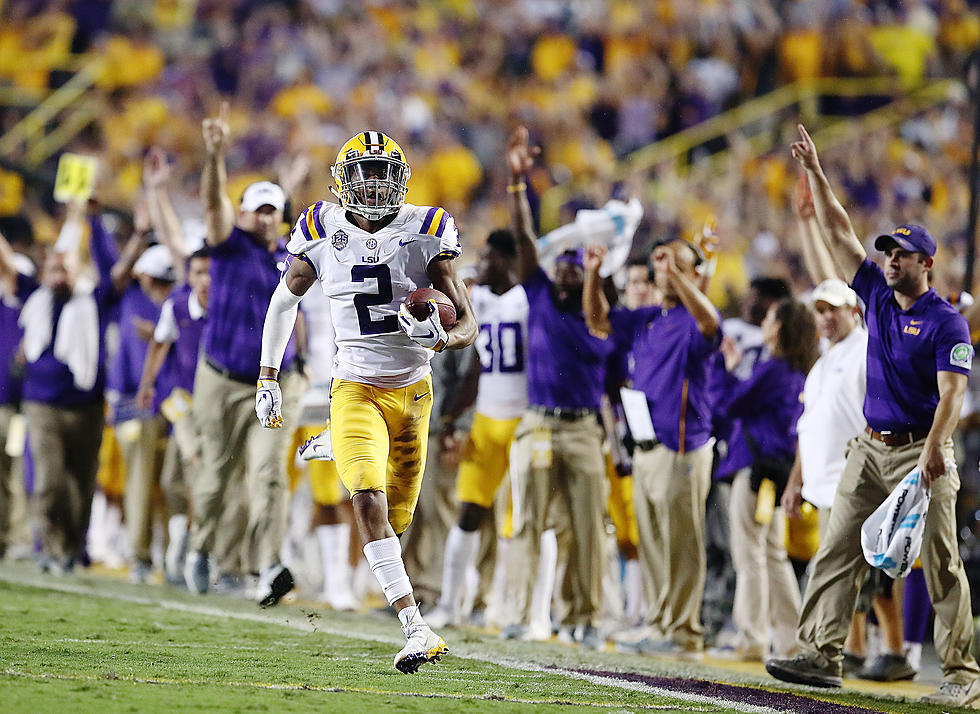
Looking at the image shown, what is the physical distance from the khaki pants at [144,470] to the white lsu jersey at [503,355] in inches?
116

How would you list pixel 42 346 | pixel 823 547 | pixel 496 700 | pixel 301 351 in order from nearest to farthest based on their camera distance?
1. pixel 496 700
2. pixel 823 547
3. pixel 301 351
4. pixel 42 346

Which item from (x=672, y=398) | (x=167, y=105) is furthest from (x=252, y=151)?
(x=672, y=398)

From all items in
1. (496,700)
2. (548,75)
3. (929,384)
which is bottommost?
(496,700)

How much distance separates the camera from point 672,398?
25.9 feet

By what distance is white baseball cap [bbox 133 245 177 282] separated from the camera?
34.6ft

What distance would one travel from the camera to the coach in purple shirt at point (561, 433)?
7980 mm

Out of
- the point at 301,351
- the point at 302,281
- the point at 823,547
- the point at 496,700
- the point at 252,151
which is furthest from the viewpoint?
the point at 252,151

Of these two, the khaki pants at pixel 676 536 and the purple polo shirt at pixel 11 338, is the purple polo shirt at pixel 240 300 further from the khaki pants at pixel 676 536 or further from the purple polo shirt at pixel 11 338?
the purple polo shirt at pixel 11 338

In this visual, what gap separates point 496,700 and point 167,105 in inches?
580

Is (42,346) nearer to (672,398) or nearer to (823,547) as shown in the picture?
(672,398)

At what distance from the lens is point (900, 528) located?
616 cm

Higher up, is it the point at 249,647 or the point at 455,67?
the point at 455,67

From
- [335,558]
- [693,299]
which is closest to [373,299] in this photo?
[693,299]

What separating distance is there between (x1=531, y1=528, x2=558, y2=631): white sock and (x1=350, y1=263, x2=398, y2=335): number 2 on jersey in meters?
2.69
